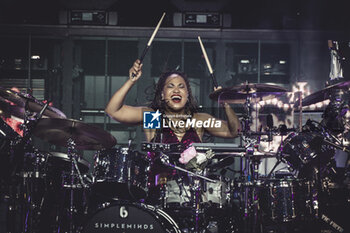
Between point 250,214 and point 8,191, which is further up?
point 8,191

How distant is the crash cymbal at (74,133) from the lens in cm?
301

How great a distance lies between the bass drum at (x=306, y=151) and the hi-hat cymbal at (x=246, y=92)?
409 millimetres

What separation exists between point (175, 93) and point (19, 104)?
156cm

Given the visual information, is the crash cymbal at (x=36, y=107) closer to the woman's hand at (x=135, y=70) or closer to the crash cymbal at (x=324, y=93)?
the woman's hand at (x=135, y=70)

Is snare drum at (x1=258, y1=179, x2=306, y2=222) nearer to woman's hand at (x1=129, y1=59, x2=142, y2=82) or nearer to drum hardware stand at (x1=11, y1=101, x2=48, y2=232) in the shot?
woman's hand at (x1=129, y1=59, x2=142, y2=82)

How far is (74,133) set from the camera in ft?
10.3

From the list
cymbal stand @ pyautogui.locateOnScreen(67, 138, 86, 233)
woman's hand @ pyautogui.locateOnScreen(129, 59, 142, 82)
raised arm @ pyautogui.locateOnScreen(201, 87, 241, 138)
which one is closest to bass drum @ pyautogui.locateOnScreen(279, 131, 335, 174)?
raised arm @ pyautogui.locateOnScreen(201, 87, 241, 138)

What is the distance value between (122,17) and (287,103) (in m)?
2.41

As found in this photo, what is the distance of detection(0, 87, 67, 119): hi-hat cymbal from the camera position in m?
2.75

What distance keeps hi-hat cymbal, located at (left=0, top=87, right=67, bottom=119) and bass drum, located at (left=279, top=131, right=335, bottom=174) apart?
5.89 ft

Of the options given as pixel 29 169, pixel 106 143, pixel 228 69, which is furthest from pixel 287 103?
pixel 29 169

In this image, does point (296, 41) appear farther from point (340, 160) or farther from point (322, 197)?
point (322, 197)

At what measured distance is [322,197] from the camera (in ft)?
10.8

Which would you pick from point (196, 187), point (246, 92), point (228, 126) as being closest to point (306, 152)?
point (246, 92)
